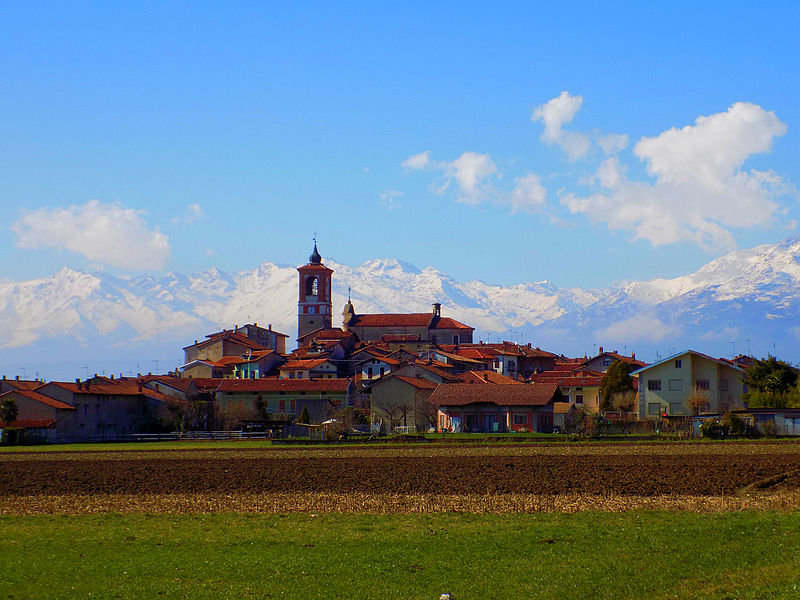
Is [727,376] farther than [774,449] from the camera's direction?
Yes

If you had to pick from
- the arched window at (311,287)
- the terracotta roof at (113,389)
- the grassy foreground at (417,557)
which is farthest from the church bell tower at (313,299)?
the grassy foreground at (417,557)

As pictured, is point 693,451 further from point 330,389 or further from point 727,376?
point 330,389

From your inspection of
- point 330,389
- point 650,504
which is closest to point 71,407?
point 330,389

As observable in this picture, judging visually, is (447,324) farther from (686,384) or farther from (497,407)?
(686,384)

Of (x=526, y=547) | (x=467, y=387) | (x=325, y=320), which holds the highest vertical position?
(x=325, y=320)

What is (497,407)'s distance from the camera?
289 feet

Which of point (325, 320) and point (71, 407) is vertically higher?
point (325, 320)

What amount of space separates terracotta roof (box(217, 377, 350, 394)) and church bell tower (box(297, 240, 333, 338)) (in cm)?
6577

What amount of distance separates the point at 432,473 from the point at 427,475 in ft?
3.07

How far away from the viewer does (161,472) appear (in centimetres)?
4459

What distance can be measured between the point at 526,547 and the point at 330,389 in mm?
84143

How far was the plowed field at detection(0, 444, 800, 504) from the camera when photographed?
110 feet

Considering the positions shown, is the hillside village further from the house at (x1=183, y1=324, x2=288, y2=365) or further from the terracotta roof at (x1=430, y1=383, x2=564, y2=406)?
the house at (x1=183, y1=324, x2=288, y2=365)

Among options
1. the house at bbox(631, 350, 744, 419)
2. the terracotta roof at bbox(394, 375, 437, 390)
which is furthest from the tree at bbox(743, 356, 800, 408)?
the terracotta roof at bbox(394, 375, 437, 390)
